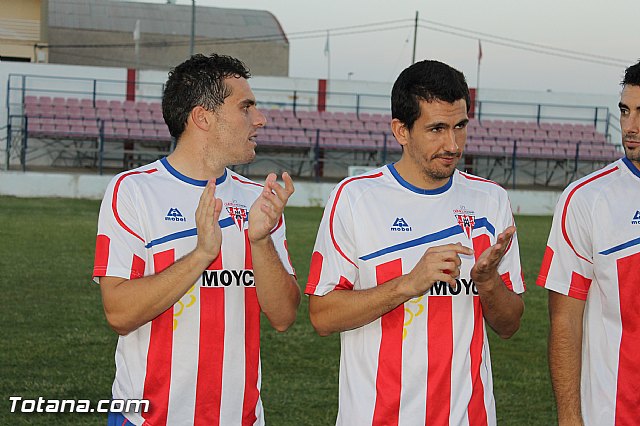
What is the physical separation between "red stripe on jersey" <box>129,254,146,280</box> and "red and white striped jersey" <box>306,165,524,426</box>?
60 cm

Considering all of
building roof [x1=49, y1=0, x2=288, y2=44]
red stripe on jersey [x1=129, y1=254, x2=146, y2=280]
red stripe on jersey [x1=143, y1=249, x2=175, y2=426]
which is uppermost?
building roof [x1=49, y1=0, x2=288, y2=44]

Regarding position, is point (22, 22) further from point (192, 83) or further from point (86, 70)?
point (192, 83)

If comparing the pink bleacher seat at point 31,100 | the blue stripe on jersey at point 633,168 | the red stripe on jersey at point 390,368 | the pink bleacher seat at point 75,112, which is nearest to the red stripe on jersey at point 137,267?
the red stripe on jersey at point 390,368

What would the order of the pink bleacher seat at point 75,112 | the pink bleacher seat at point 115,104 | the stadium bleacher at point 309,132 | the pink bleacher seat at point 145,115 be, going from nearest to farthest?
the stadium bleacher at point 309,132 → the pink bleacher seat at point 75,112 → the pink bleacher seat at point 145,115 → the pink bleacher seat at point 115,104

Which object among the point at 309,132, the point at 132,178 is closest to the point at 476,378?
the point at 132,178

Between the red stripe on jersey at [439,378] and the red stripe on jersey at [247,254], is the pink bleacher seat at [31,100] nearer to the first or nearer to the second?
the red stripe on jersey at [247,254]

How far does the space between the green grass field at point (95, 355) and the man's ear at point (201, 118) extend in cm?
290

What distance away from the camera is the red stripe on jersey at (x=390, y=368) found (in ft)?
10.5

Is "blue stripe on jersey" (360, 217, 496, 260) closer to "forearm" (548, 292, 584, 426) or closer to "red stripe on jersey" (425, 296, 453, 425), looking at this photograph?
"red stripe on jersey" (425, 296, 453, 425)

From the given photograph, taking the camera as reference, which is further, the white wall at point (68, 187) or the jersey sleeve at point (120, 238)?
the white wall at point (68, 187)

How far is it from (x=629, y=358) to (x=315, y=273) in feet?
3.65

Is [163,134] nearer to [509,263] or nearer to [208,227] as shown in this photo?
[509,263]

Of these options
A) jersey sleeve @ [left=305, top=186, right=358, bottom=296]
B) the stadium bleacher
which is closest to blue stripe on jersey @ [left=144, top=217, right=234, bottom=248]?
jersey sleeve @ [left=305, top=186, right=358, bottom=296]

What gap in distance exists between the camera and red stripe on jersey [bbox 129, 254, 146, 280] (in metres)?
3.23
